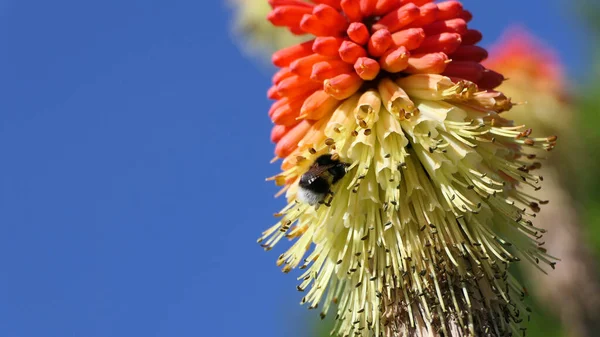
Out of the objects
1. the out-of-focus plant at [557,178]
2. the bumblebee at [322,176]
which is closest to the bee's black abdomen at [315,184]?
the bumblebee at [322,176]

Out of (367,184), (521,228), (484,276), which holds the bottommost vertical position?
(484,276)

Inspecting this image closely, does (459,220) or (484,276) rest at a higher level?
(459,220)

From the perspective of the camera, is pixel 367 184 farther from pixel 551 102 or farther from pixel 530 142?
pixel 551 102

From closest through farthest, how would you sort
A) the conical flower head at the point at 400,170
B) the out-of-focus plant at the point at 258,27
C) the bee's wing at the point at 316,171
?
the conical flower head at the point at 400,170 < the bee's wing at the point at 316,171 < the out-of-focus plant at the point at 258,27

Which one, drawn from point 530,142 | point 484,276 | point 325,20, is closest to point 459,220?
point 484,276

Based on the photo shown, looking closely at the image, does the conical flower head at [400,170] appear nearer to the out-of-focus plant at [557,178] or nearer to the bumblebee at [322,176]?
the bumblebee at [322,176]

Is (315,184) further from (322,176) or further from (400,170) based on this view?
(400,170)

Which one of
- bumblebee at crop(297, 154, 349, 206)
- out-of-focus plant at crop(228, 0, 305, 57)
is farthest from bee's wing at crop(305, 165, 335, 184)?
out-of-focus plant at crop(228, 0, 305, 57)
